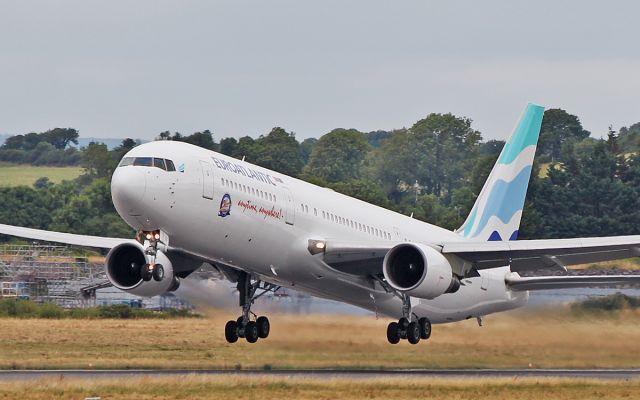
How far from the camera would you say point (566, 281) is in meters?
41.6

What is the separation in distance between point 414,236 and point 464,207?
128ft

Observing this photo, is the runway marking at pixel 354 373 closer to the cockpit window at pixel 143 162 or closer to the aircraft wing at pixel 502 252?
the aircraft wing at pixel 502 252

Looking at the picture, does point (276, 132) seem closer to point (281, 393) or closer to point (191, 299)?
point (191, 299)

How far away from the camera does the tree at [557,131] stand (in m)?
123

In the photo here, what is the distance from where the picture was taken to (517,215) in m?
48.4

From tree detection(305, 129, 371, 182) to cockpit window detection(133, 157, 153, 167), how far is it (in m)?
67.9

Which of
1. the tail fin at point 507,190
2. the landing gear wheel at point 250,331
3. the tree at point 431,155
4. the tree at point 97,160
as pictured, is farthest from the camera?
the tree at point 431,155

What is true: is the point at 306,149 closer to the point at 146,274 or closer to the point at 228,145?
the point at 228,145

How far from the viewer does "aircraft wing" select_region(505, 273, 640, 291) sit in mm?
39719

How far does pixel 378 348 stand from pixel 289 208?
7.88 metres

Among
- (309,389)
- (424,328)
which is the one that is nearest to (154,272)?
(309,389)

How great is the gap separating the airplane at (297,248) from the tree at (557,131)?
78.6 meters

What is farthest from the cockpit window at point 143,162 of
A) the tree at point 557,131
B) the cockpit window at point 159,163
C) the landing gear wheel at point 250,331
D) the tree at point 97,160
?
the tree at point 557,131

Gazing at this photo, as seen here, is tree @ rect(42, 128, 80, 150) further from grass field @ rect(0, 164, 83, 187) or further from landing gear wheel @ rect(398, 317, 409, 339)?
landing gear wheel @ rect(398, 317, 409, 339)
